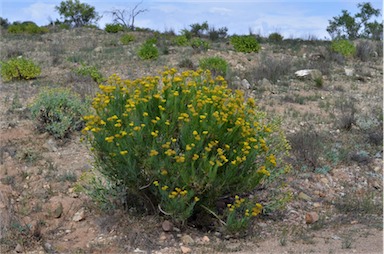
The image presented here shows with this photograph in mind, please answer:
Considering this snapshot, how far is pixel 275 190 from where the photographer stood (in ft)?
18.4

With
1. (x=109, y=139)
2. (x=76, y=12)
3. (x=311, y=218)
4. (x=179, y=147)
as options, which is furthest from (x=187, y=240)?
(x=76, y=12)

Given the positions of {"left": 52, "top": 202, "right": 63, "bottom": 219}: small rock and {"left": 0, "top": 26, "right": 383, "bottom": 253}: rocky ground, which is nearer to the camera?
{"left": 0, "top": 26, "right": 383, "bottom": 253}: rocky ground

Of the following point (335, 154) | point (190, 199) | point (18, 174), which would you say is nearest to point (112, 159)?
point (190, 199)

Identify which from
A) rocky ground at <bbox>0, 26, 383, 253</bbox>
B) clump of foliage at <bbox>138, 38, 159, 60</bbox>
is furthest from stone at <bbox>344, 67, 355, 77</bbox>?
clump of foliage at <bbox>138, 38, 159, 60</bbox>

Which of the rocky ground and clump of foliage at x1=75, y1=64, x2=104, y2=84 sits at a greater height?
clump of foliage at x1=75, y1=64, x2=104, y2=84

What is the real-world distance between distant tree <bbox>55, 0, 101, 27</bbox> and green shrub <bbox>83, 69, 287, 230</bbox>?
3100 centimetres

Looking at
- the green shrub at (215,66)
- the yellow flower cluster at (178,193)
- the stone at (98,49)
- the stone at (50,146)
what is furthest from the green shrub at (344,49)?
the yellow flower cluster at (178,193)

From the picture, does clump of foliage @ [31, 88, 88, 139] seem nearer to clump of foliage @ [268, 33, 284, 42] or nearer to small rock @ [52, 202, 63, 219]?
small rock @ [52, 202, 63, 219]

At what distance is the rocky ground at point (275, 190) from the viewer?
448 cm

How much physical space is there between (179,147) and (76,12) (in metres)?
32.1

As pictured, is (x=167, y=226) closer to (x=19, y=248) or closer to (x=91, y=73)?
(x=19, y=248)

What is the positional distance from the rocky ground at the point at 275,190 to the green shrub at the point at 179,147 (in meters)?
0.32

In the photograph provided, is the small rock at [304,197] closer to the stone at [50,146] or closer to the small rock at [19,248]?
the small rock at [19,248]

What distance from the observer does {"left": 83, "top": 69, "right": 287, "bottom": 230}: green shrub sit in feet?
13.9
